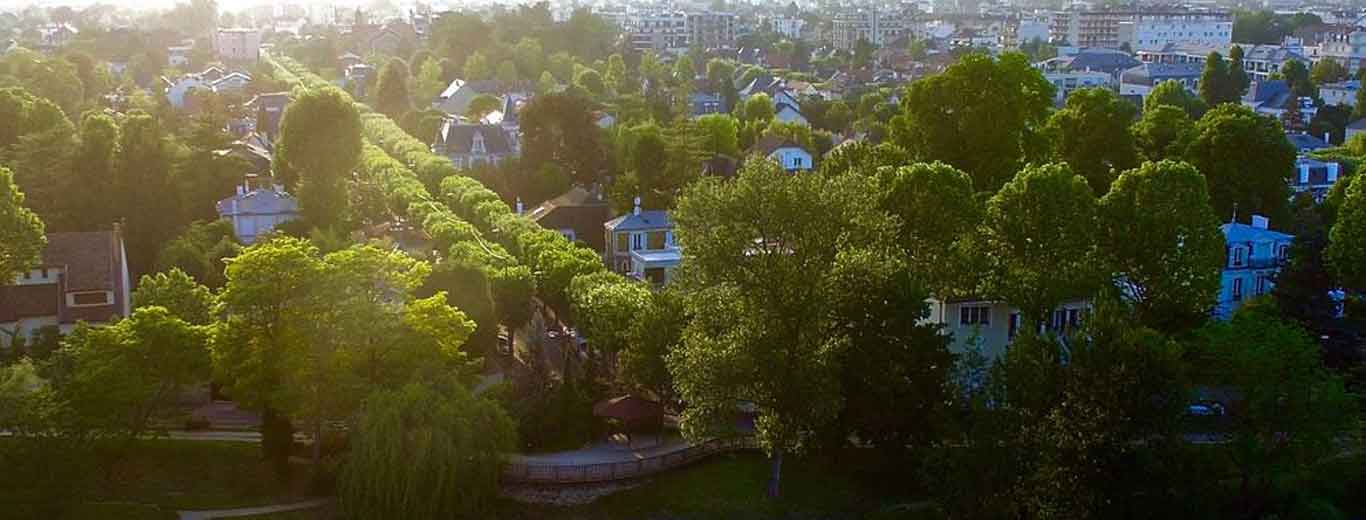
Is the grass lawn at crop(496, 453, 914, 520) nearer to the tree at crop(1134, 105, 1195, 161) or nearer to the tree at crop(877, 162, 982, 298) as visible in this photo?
the tree at crop(877, 162, 982, 298)

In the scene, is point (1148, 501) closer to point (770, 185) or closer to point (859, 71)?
point (770, 185)

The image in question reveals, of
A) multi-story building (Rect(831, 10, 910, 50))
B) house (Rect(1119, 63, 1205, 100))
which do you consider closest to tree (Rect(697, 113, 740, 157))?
house (Rect(1119, 63, 1205, 100))

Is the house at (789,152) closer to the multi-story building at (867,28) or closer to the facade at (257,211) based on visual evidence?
the facade at (257,211)

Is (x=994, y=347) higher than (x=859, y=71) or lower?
lower

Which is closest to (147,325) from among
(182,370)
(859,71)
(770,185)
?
(182,370)

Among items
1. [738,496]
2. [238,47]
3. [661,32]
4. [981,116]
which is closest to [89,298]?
[738,496]

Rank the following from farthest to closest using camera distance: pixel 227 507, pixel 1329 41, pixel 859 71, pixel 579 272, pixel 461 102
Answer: pixel 1329 41
pixel 859 71
pixel 461 102
pixel 579 272
pixel 227 507

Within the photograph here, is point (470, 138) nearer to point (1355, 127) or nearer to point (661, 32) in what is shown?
point (1355, 127)
